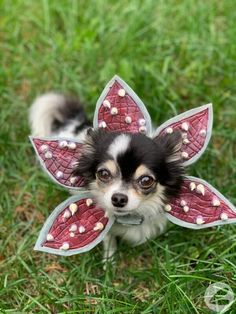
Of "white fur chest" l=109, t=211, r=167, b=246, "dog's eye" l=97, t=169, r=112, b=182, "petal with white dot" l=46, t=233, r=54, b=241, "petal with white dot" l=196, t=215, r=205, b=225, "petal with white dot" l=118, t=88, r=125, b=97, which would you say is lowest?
"white fur chest" l=109, t=211, r=167, b=246

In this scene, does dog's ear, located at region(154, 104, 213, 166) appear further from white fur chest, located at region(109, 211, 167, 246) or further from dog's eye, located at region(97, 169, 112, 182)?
white fur chest, located at region(109, 211, 167, 246)

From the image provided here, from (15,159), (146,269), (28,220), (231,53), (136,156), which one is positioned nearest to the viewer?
(136,156)

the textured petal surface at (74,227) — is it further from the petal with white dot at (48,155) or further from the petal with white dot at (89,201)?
the petal with white dot at (48,155)

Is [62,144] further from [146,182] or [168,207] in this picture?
[168,207]

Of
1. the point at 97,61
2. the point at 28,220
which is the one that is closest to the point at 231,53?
the point at 97,61

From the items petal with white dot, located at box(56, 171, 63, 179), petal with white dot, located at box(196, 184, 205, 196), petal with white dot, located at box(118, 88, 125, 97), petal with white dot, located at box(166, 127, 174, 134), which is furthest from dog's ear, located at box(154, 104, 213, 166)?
petal with white dot, located at box(56, 171, 63, 179)

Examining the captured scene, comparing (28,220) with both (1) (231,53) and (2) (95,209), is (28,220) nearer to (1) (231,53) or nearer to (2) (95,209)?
(2) (95,209)
